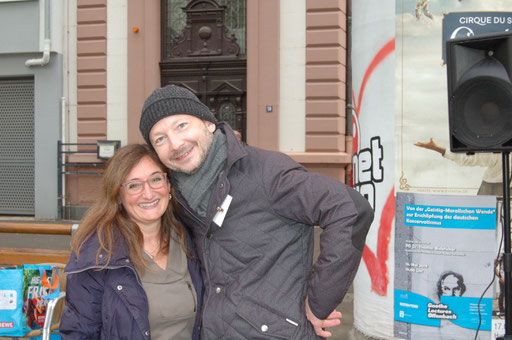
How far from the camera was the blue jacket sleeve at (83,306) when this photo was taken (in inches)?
85.8

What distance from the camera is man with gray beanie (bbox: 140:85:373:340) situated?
1889mm

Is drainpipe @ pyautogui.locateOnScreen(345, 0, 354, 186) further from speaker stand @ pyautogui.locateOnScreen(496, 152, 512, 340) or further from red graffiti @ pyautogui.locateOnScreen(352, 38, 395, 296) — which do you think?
speaker stand @ pyautogui.locateOnScreen(496, 152, 512, 340)

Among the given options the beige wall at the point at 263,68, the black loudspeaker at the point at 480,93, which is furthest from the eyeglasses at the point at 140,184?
the beige wall at the point at 263,68

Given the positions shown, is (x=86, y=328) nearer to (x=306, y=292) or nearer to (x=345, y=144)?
(x=306, y=292)

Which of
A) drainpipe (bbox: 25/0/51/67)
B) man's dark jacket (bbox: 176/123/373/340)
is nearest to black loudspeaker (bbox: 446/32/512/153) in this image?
man's dark jacket (bbox: 176/123/373/340)

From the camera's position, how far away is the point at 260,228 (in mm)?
2025

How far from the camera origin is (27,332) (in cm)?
313

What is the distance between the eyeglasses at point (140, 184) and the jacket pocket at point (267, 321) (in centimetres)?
72

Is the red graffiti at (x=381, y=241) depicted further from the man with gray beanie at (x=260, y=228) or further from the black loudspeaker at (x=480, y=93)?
the man with gray beanie at (x=260, y=228)

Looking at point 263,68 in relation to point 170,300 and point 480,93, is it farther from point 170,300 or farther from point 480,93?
point 170,300

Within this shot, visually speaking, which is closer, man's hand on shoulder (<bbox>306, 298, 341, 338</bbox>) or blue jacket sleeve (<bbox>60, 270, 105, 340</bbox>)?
man's hand on shoulder (<bbox>306, 298, 341, 338</bbox>)

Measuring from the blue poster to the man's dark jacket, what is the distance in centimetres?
134

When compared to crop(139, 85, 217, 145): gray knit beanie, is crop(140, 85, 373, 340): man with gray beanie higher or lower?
lower

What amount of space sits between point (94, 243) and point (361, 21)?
96.3 inches
